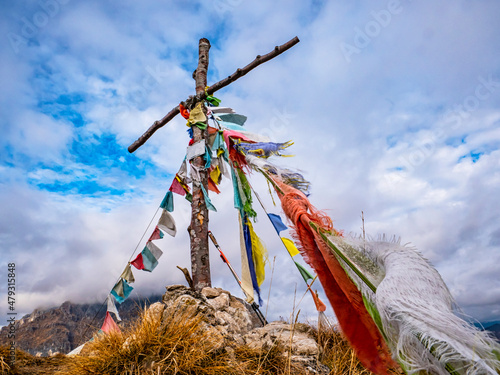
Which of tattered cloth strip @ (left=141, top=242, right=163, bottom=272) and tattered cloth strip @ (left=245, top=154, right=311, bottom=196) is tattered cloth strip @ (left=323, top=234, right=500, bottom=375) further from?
tattered cloth strip @ (left=141, top=242, right=163, bottom=272)

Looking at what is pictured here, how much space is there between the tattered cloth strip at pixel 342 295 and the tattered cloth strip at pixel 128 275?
3.61 meters

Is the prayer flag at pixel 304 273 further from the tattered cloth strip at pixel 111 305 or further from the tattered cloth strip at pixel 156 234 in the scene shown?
the tattered cloth strip at pixel 111 305

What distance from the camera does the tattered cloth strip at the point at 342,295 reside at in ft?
6.53

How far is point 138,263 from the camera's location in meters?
5.07

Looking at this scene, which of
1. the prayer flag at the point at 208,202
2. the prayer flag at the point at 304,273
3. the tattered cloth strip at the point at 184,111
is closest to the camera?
the prayer flag at the point at 304,273

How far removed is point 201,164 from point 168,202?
0.91 meters

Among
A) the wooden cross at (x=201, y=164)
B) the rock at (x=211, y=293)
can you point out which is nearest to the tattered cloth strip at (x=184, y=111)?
the wooden cross at (x=201, y=164)

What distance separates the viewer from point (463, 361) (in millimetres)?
1116

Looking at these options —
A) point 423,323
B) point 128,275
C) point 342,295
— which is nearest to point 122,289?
point 128,275

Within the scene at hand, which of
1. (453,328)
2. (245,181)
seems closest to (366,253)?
(453,328)

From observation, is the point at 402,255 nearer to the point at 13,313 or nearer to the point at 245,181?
the point at 245,181

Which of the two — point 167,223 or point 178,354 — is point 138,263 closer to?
point 167,223

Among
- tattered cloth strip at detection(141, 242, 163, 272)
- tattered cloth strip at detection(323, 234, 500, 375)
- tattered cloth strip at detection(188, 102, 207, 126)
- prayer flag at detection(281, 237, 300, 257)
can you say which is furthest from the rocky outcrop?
tattered cloth strip at detection(188, 102, 207, 126)

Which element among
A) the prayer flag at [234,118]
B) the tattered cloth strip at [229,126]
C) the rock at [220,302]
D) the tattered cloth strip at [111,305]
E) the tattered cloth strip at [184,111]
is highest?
the tattered cloth strip at [184,111]
